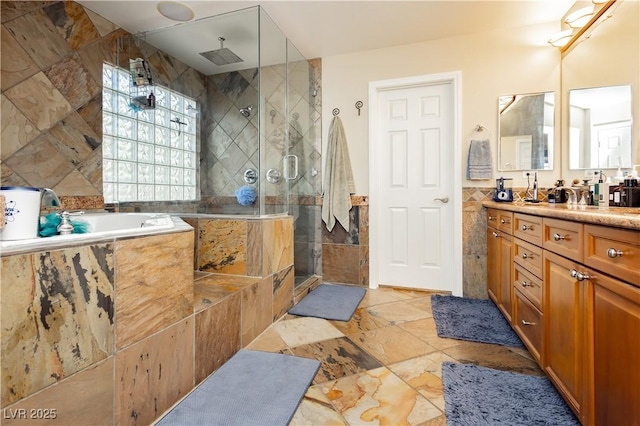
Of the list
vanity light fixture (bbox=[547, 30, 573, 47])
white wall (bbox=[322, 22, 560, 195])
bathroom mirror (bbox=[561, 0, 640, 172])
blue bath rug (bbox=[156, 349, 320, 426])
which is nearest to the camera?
blue bath rug (bbox=[156, 349, 320, 426])

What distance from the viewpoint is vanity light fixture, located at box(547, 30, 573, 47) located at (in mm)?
2328

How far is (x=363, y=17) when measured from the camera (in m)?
2.43

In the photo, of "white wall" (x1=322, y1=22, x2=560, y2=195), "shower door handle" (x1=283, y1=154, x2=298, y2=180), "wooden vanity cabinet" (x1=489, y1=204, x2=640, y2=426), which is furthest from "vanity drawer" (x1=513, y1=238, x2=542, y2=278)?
"shower door handle" (x1=283, y1=154, x2=298, y2=180)

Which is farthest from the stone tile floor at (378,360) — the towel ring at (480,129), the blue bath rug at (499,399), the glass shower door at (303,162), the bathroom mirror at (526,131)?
the towel ring at (480,129)

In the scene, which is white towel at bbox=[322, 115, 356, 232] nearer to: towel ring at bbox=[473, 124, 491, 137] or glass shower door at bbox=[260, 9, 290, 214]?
glass shower door at bbox=[260, 9, 290, 214]

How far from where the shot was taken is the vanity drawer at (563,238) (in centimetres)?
111

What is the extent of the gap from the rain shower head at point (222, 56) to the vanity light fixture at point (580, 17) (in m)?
2.58

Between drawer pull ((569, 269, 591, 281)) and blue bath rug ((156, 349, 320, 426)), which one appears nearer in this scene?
drawer pull ((569, 269, 591, 281))

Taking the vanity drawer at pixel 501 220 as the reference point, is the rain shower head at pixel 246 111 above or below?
above

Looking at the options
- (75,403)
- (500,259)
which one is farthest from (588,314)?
(75,403)

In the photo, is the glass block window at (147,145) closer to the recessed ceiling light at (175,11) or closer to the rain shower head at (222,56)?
the rain shower head at (222,56)

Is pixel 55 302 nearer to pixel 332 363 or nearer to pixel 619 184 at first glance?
pixel 332 363

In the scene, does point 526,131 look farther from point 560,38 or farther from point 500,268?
point 500,268

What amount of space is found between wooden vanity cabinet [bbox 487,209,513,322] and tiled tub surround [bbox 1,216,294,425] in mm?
1765
